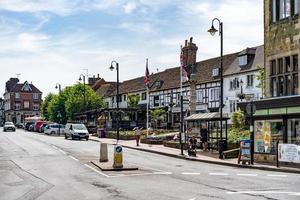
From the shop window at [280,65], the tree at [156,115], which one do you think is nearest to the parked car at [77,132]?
the tree at [156,115]

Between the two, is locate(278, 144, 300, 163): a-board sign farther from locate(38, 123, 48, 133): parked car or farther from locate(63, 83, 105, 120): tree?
locate(38, 123, 48, 133): parked car

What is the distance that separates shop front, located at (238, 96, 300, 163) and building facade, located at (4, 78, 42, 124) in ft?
467

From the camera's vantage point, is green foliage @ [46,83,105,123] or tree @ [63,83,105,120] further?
green foliage @ [46,83,105,123]

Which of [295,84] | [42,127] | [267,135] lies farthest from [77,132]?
[295,84]

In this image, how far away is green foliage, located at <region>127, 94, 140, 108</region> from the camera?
297 feet

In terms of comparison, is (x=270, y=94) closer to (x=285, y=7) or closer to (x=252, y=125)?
(x=252, y=125)

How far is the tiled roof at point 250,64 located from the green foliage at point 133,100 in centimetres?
2379

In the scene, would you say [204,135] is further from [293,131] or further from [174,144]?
[293,131]

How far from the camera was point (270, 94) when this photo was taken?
102ft

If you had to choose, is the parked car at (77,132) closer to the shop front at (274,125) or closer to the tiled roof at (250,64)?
the tiled roof at (250,64)

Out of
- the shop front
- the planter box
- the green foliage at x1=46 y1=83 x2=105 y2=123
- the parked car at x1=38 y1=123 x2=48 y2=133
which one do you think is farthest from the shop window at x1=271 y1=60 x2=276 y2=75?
the parked car at x1=38 y1=123 x2=48 y2=133

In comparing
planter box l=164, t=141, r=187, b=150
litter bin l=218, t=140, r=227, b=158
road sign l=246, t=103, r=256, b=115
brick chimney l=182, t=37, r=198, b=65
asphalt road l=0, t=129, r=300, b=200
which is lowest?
asphalt road l=0, t=129, r=300, b=200

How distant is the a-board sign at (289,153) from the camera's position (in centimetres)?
2544

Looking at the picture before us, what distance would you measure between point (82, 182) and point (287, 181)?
24.2 feet
